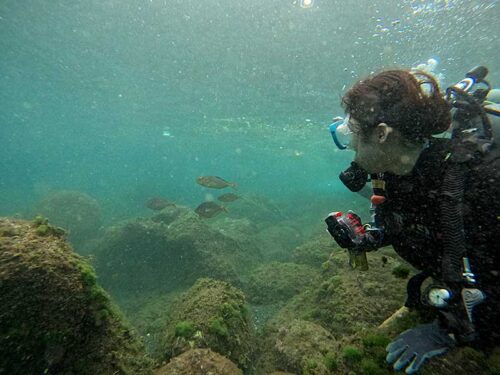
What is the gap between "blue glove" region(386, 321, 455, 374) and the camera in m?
2.15

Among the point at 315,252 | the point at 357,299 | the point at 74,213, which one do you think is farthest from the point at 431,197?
the point at 74,213

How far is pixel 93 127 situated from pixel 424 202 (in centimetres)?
5945

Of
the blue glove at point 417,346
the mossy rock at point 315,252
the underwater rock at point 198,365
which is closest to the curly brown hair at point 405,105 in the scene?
the blue glove at point 417,346

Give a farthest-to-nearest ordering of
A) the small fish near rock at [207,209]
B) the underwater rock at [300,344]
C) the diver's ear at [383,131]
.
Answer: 1. the small fish near rock at [207,209]
2. the underwater rock at [300,344]
3. the diver's ear at [383,131]

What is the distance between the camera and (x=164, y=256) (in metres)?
10.5

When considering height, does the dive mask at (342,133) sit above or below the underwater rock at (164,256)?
above

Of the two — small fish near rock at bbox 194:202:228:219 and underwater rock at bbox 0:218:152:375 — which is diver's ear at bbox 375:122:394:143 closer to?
underwater rock at bbox 0:218:152:375

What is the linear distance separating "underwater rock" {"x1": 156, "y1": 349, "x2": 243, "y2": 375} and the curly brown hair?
10.0 feet

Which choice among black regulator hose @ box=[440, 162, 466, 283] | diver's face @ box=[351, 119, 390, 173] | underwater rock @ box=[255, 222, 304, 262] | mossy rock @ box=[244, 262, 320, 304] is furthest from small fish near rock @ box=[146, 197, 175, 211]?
black regulator hose @ box=[440, 162, 466, 283]

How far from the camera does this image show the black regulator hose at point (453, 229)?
1990mm

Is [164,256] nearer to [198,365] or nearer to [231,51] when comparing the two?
[198,365]

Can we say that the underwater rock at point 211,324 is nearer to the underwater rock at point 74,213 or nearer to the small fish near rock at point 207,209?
the small fish near rock at point 207,209

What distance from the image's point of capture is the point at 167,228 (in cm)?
1143

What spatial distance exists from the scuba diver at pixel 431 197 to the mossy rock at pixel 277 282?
229 inches
